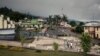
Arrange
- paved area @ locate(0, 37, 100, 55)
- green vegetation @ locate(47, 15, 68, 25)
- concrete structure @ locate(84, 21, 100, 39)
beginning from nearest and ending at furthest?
paved area @ locate(0, 37, 100, 55) → concrete structure @ locate(84, 21, 100, 39) → green vegetation @ locate(47, 15, 68, 25)

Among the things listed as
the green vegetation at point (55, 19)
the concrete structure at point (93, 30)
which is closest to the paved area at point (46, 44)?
the concrete structure at point (93, 30)

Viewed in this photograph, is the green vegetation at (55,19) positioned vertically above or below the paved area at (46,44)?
above

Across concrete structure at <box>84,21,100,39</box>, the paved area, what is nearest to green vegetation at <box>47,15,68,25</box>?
concrete structure at <box>84,21,100,39</box>

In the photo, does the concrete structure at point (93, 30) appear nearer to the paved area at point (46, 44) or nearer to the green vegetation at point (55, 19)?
the paved area at point (46, 44)

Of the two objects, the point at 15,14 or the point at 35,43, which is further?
the point at 15,14

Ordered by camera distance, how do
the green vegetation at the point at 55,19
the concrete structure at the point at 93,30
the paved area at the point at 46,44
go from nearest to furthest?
the paved area at the point at 46,44 → the concrete structure at the point at 93,30 → the green vegetation at the point at 55,19

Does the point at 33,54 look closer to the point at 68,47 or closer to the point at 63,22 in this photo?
the point at 68,47

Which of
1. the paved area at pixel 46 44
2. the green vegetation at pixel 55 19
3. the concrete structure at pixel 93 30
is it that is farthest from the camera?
the green vegetation at pixel 55 19

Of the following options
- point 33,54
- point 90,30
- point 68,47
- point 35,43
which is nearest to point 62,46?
point 68,47

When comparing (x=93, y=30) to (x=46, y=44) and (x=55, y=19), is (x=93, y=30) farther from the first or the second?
(x=55, y=19)

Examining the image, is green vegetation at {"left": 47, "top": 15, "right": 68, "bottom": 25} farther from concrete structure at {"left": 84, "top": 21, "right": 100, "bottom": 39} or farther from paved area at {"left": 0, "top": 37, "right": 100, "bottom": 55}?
paved area at {"left": 0, "top": 37, "right": 100, "bottom": 55}

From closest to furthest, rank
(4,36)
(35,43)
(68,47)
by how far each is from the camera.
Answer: (68,47) → (35,43) → (4,36)
